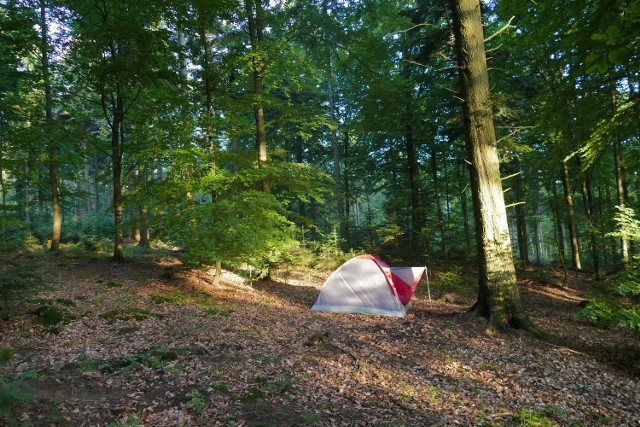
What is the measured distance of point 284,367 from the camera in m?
5.57

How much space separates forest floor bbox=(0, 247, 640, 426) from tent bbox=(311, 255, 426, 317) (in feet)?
1.61

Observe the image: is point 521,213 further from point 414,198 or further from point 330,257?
point 330,257

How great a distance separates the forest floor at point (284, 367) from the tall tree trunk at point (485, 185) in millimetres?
539

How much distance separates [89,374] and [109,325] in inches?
95.7

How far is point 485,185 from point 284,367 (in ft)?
18.5

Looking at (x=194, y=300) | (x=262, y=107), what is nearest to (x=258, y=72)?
(x=262, y=107)

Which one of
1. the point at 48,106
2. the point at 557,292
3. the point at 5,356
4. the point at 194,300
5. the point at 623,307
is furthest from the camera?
the point at 48,106

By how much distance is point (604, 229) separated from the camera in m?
12.4

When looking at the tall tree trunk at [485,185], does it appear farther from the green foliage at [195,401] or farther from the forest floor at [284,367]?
the green foliage at [195,401]

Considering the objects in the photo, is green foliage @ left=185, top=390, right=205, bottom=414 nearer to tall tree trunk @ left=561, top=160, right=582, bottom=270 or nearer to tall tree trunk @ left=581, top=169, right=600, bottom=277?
tall tree trunk @ left=581, top=169, right=600, bottom=277

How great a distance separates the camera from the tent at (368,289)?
9463 millimetres

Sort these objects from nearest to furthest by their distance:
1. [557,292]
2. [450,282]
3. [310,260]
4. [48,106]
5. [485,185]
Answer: [485,185] < [557,292] < [450,282] < [48,106] < [310,260]

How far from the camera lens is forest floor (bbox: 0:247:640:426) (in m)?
4.11

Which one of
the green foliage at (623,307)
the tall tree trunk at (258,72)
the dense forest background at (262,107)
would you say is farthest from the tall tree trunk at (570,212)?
the tall tree trunk at (258,72)
